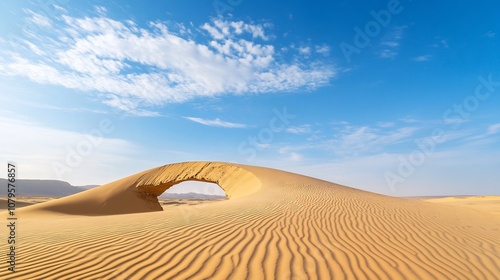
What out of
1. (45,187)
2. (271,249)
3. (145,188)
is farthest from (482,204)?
(45,187)

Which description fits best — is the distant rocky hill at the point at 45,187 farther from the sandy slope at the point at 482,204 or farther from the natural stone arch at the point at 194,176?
the sandy slope at the point at 482,204

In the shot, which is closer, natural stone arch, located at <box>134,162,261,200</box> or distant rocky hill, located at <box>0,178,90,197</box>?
natural stone arch, located at <box>134,162,261,200</box>

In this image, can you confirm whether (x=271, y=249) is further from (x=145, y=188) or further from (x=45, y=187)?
(x=45, y=187)

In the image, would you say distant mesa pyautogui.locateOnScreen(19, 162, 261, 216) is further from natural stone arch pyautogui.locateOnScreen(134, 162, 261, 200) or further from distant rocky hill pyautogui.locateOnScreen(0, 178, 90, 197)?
distant rocky hill pyautogui.locateOnScreen(0, 178, 90, 197)

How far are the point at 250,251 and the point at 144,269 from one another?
182cm

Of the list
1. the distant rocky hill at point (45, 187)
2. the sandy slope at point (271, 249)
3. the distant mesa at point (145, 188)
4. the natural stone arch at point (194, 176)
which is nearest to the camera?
the sandy slope at point (271, 249)

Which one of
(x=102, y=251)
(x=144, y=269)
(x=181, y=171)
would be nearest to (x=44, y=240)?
(x=102, y=251)

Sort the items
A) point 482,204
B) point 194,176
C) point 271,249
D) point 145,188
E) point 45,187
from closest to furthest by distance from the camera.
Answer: point 271,249
point 194,176
point 145,188
point 482,204
point 45,187

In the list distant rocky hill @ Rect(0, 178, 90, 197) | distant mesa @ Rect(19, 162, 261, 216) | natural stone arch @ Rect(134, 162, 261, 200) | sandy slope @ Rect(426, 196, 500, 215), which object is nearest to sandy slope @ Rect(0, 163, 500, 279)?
distant mesa @ Rect(19, 162, 261, 216)

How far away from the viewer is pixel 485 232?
7875 millimetres

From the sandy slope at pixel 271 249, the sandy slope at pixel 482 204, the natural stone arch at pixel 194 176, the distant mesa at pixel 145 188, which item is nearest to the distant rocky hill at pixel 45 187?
the distant mesa at pixel 145 188

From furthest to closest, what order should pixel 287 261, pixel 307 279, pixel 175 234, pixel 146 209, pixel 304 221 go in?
pixel 146 209
pixel 304 221
pixel 175 234
pixel 287 261
pixel 307 279

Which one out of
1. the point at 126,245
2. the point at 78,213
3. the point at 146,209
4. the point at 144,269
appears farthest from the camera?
the point at 146,209

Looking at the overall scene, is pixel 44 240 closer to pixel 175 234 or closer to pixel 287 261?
pixel 175 234
